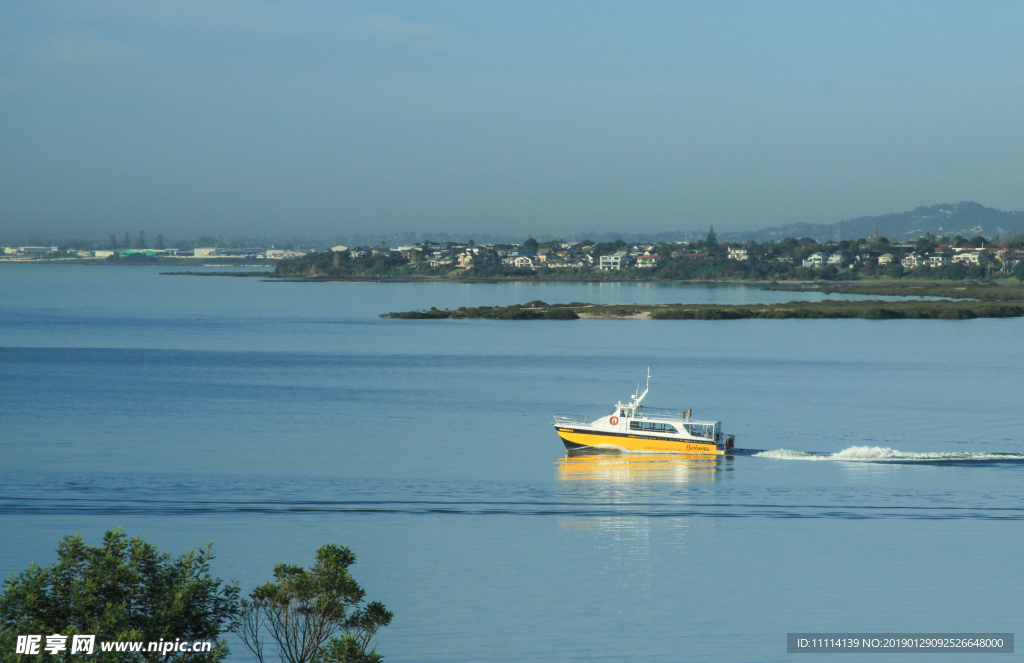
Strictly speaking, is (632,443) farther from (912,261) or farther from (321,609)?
(912,261)

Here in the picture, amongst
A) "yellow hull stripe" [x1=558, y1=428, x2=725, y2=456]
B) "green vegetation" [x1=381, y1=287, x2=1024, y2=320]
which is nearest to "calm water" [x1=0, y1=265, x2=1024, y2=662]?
"yellow hull stripe" [x1=558, y1=428, x2=725, y2=456]

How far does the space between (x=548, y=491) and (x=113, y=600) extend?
17.5 meters

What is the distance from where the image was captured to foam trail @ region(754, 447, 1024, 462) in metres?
29.9

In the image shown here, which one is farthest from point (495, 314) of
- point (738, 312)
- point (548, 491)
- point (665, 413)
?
point (548, 491)

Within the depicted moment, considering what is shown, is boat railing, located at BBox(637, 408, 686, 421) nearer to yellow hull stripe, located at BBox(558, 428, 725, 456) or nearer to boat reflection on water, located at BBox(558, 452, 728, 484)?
yellow hull stripe, located at BBox(558, 428, 725, 456)

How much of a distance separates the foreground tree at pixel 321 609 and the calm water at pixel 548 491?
571 centimetres

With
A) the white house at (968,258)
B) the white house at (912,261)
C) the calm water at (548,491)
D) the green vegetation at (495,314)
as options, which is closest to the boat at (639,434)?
the calm water at (548,491)

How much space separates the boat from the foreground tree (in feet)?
69.1

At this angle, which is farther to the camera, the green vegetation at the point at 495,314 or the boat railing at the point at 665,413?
the green vegetation at the point at 495,314

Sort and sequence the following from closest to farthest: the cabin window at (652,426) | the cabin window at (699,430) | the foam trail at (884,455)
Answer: the foam trail at (884,455), the cabin window at (699,430), the cabin window at (652,426)

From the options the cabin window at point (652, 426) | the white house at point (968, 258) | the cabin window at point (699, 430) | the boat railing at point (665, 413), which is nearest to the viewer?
the cabin window at point (699, 430)

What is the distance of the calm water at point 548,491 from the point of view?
17828 millimetres

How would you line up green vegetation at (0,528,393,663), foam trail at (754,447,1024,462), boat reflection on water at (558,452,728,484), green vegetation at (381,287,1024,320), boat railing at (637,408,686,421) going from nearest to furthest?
green vegetation at (0,528,393,663) < boat reflection on water at (558,452,728,484) < foam trail at (754,447,1024,462) < boat railing at (637,408,686,421) < green vegetation at (381,287,1024,320)

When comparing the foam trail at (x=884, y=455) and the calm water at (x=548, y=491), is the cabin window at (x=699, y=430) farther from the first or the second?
the foam trail at (x=884, y=455)
